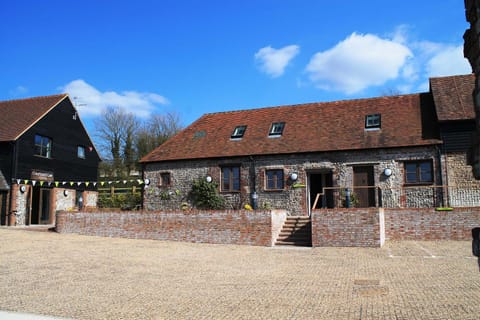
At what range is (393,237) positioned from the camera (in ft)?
51.0

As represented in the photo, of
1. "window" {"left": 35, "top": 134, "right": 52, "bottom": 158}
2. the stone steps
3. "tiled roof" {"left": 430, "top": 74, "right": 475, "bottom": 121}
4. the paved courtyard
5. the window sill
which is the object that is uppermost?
"tiled roof" {"left": 430, "top": 74, "right": 475, "bottom": 121}

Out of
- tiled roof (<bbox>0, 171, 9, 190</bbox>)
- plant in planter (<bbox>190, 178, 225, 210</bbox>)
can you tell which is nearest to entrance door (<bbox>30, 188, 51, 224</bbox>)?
tiled roof (<bbox>0, 171, 9, 190</bbox>)

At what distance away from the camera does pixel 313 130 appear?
67.3 feet

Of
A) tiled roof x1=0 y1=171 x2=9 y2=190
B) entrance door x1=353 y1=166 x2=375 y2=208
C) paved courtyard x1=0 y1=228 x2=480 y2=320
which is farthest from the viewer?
tiled roof x1=0 y1=171 x2=9 y2=190

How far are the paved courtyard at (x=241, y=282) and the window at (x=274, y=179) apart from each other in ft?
19.5

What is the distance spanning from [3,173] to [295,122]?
15.7 metres

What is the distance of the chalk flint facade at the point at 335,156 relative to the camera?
17.5m

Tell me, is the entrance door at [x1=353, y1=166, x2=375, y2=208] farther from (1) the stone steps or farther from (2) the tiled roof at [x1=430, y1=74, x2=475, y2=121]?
(2) the tiled roof at [x1=430, y1=74, x2=475, y2=121]

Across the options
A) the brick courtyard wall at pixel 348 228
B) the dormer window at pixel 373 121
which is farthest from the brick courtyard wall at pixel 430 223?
the dormer window at pixel 373 121

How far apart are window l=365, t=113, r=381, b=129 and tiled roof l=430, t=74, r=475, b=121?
249cm

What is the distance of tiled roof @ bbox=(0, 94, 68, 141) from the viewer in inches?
913

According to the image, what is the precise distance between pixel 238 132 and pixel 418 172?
29.2 ft

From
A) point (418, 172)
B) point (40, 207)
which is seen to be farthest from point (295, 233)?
point (40, 207)

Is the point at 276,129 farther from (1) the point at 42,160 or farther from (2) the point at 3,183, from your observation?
(2) the point at 3,183
